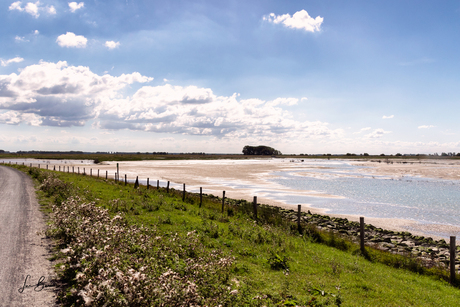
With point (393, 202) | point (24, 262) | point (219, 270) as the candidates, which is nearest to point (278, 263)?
point (219, 270)

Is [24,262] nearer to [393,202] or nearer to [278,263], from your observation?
[278,263]

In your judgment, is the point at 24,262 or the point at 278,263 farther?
the point at 278,263

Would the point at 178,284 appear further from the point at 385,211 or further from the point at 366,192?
the point at 366,192

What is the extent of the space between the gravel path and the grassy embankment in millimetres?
480

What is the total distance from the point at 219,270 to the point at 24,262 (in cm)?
658

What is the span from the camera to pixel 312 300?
779 centimetres

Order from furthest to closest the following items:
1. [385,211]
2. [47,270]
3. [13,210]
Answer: [385,211] < [13,210] < [47,270]

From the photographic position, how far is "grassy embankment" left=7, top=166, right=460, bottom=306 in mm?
5801

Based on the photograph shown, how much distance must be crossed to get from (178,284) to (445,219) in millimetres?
25820

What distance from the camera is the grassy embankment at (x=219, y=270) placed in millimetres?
5801

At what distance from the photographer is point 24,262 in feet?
29.9

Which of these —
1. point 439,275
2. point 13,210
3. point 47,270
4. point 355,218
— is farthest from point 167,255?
point 355,218

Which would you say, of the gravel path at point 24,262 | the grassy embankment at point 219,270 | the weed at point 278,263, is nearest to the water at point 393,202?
the grassy embankment at point 219,270

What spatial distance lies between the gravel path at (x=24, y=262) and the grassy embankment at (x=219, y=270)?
48 cm
